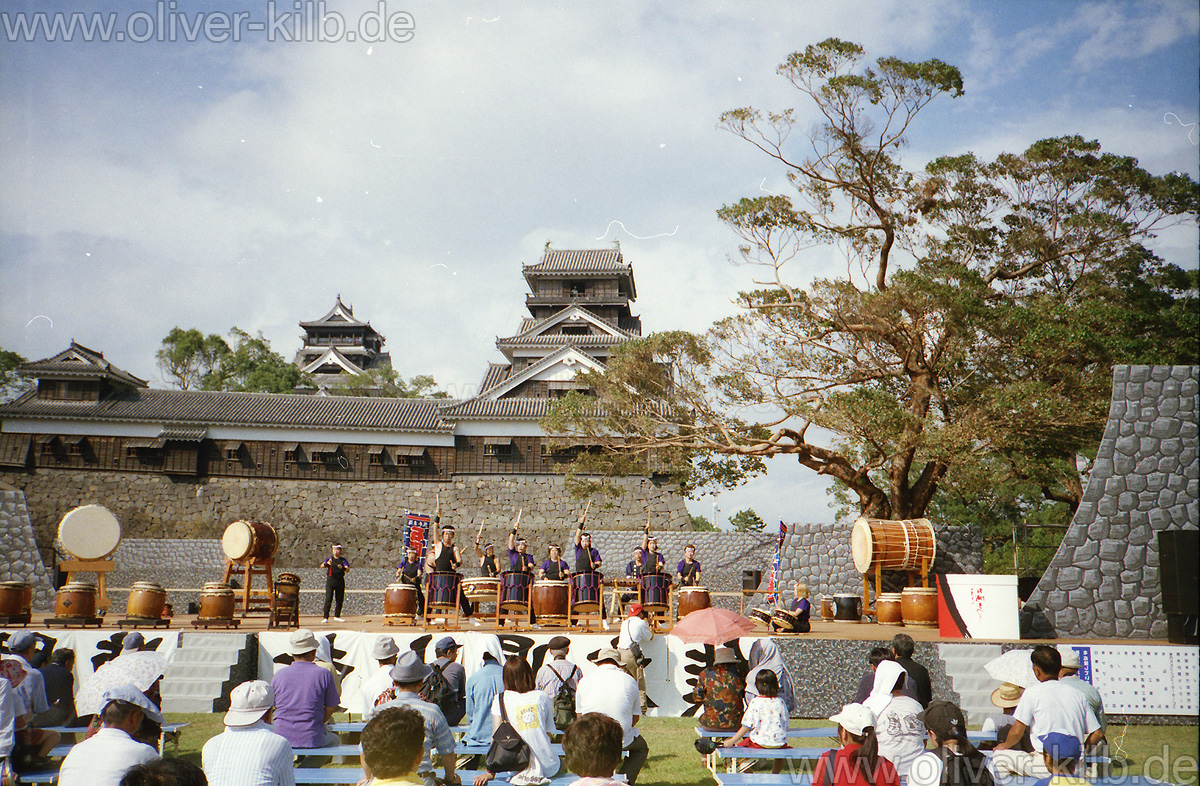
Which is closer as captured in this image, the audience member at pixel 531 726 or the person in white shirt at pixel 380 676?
the audience member at pixel 531 726

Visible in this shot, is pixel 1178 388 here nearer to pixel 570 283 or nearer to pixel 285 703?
pixel 285 703

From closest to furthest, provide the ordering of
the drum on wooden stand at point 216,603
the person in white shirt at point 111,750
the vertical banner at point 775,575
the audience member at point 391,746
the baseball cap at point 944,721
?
the audience member at point 391,746
the person in white shirt at point 111,750
the baseball cap at point 944,721
the drum on wooden stand at point 216,603
the vertical banner at point 775,575

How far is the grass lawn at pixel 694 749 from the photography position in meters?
6.68

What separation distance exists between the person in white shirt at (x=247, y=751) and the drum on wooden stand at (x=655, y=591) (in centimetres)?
799

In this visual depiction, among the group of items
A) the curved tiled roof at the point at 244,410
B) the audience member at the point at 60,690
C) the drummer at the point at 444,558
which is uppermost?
the curved tiled roof at the point at 244,410

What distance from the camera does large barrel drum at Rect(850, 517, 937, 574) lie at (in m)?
13.8

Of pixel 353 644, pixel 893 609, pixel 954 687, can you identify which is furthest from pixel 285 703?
pixel 893 609

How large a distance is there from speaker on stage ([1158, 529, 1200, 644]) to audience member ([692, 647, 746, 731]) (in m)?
5.31

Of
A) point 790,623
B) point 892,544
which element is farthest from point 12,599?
point 892,544

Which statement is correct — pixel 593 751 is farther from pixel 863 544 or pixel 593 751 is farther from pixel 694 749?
pixel 863 544

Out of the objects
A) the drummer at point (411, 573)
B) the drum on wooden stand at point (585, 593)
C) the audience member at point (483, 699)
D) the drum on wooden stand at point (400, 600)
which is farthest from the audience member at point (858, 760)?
the drummer at point (411, 573)

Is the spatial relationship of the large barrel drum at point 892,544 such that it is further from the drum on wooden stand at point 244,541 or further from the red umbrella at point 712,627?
the drum on wooden stand at point 244,541

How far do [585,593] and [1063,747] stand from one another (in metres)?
6.94

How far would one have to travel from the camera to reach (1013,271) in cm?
1597
